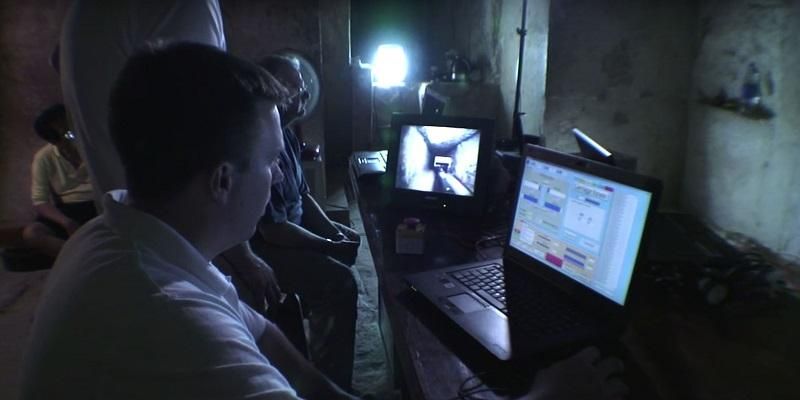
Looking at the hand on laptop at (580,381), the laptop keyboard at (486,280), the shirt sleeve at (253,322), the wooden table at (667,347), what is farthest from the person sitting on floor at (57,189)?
the hand on laptop at (580,381)

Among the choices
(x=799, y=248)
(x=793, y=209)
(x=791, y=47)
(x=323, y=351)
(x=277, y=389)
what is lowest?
(x=323, y=351)

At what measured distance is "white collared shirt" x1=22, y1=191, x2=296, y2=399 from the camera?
59 cm

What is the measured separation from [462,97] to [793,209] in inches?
90.0

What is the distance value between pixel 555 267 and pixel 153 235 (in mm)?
826

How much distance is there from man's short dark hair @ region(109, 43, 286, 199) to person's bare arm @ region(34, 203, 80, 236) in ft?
7.46

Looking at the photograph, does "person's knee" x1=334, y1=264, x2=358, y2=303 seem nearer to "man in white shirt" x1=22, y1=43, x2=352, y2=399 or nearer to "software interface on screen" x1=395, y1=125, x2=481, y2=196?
"software interface on screen" x1=395, y1=125, x2=481, y2=196

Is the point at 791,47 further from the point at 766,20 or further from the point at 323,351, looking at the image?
the point at 323,351

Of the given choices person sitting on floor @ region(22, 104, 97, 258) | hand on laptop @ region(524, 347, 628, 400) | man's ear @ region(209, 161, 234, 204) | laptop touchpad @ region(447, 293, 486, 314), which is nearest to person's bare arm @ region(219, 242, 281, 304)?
laptop touchpad @ region(447, 293, 486, 314)

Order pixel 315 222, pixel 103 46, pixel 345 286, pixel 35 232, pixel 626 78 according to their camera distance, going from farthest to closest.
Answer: pixel 626 78, pixel 35 232, pixel 315 222, pixel 345 286, pixel 103 46

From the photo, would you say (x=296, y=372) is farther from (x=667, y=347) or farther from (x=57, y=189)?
(x=57, y=189)

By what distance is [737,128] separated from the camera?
8.52ft

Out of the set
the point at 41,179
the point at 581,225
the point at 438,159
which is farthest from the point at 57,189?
the point at 581,225

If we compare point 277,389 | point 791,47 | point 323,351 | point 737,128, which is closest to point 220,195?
point 277,389

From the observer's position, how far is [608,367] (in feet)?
2.73
